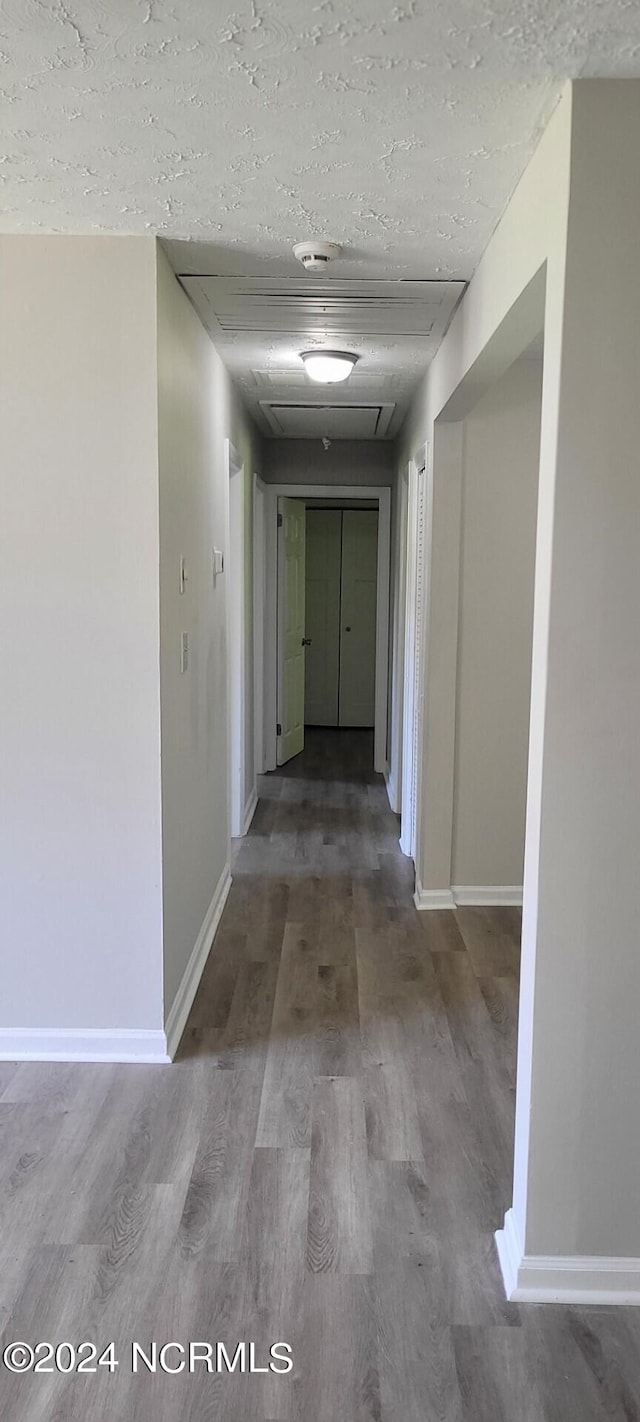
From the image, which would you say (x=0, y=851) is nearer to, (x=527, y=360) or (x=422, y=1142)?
(x=422, y=1142)

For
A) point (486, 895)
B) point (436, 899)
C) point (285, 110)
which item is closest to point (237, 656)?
point (436, 899)

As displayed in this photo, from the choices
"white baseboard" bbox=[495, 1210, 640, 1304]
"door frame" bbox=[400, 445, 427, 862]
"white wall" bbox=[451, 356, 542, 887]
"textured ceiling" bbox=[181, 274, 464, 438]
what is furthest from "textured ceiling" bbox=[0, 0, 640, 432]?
"white baseboard" bbox=[495, 1210, 640, 1304]

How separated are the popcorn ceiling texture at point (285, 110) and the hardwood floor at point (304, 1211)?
2240 millimetres

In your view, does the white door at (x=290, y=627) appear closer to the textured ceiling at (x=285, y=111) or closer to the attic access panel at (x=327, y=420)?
the attic access panel at (x=327, y=420)

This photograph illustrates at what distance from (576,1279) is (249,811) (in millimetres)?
3654

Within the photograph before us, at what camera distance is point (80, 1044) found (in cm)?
277

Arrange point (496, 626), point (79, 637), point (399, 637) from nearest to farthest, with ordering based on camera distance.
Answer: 1. point (79, 637)
2. point (496, 626)
3. point (399, 637)

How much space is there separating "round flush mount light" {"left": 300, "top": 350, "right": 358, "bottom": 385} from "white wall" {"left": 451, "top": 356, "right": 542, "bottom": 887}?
0.52m

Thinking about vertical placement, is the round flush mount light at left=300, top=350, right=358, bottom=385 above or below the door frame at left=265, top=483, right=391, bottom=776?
above

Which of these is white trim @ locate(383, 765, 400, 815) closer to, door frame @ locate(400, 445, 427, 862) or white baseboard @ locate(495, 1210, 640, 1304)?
door frame @ locate(400, 445, 427, 862)

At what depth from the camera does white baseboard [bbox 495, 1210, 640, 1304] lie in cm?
190

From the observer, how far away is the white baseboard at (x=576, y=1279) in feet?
6.24

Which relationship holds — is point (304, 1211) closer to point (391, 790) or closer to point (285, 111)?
point (285, 111)

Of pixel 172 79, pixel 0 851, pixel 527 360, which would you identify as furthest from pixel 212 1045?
pixel 527 360
